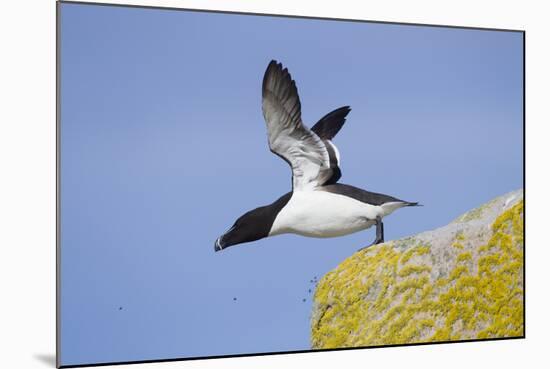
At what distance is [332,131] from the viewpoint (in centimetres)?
481

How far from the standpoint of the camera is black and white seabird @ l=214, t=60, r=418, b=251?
469 cm

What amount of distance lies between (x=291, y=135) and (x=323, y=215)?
0.46 metres

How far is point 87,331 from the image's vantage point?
443cm

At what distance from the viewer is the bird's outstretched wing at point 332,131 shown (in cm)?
478

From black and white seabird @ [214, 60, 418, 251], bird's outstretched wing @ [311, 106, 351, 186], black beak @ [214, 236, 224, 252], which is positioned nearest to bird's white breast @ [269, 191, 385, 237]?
black and white seabird @ [214, 60, 418, 251]

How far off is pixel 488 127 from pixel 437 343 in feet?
4.14

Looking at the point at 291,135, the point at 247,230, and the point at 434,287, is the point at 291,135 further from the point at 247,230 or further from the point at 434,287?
the point at 434,287

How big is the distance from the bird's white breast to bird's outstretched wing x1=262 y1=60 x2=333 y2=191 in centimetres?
7

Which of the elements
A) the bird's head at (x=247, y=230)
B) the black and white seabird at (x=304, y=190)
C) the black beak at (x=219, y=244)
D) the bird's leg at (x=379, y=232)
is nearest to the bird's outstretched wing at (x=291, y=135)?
the black and white seabird at (x=304, y=190)

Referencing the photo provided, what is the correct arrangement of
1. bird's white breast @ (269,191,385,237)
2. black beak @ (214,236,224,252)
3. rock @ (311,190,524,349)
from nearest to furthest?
1. black beak @ (214,236,224,252)
2. bird's white breast @ (269,191,385,237)
3. rock @ (311,190,524,349)

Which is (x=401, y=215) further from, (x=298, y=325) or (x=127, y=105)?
(x=127, y=105)

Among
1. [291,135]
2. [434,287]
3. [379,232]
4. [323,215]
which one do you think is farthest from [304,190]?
[434,287]

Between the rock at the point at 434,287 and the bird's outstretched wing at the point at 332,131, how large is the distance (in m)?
0.46

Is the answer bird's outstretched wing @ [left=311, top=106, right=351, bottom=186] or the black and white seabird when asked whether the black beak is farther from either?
bird's outstretched wing @ [left=311, top=106, right=351, bottom=186]
